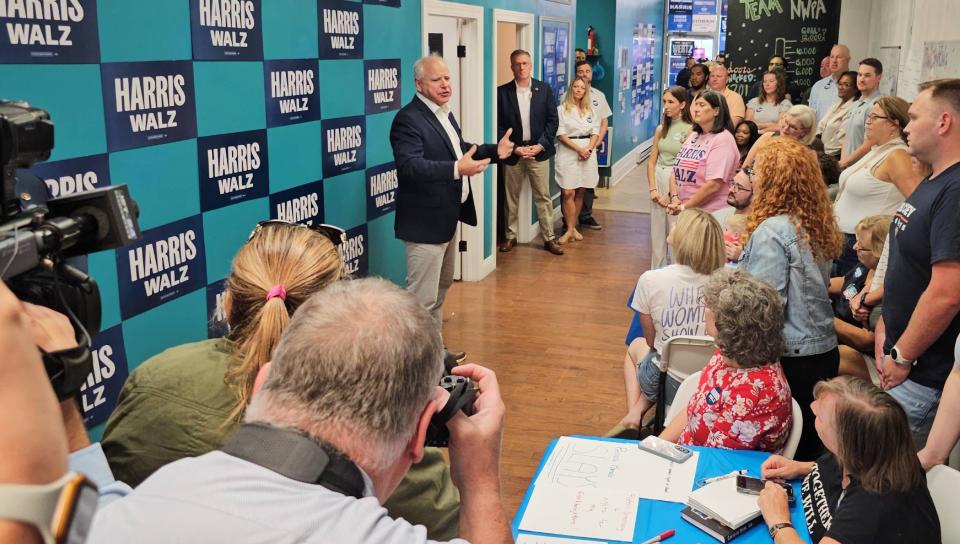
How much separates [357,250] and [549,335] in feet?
4.79

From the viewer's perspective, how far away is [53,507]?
0.59 meters

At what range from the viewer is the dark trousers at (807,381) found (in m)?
3.18

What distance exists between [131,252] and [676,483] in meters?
2.06

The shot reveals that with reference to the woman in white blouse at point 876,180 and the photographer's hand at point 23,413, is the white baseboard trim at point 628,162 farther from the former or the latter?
the photographer's hand at point 23,413

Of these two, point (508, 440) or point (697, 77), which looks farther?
point (697, 77)

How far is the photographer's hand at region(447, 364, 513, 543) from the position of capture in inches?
49.0

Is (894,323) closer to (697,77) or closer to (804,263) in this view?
(804,263)

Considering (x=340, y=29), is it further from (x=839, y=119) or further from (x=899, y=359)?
(x=839, y=119)

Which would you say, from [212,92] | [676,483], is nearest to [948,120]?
[676,483]

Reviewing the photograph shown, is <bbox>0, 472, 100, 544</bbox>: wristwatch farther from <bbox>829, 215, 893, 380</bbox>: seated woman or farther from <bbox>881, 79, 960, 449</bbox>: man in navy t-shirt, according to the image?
<bbox>829, 215, 893, 380</bbox>: seated woman

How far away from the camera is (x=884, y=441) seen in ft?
6.79

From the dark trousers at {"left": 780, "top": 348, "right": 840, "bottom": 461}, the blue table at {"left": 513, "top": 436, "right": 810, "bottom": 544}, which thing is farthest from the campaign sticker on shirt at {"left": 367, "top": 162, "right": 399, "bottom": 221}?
the blue table at {"left": 513, "top": 436, "right": 810, "bottom": 544}

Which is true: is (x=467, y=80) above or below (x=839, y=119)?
above

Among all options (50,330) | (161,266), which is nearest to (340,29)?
(161,266)
